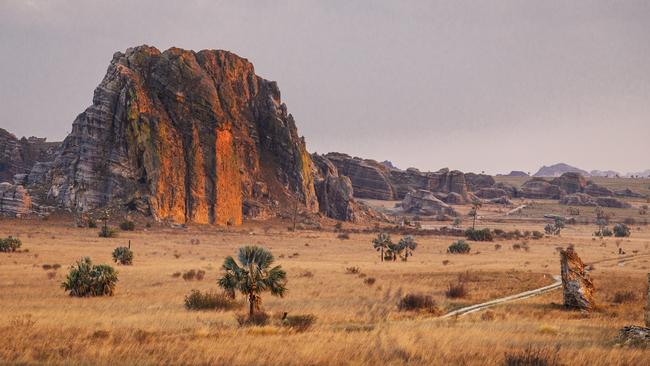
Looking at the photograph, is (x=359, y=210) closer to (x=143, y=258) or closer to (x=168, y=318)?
(x=143, y=258)

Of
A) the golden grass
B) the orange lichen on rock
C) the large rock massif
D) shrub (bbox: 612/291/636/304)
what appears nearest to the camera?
the golden grass

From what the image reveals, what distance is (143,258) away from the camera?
46.7 meters

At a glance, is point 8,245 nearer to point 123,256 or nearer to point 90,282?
point 123,256

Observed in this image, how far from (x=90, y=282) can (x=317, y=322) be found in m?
13.4

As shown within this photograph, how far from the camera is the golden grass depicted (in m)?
11.9

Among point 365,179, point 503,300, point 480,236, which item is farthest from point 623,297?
point 365,179

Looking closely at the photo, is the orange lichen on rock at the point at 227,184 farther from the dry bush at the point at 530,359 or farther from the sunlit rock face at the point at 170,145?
the dry bush at the point at 530,359

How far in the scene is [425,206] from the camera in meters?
159

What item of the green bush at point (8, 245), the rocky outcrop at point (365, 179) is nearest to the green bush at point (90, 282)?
the green bush at point (8, 245)

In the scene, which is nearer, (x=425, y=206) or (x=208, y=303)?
(x=208, y=303)

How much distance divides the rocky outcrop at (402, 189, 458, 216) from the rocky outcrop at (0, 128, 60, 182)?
97.5 metres

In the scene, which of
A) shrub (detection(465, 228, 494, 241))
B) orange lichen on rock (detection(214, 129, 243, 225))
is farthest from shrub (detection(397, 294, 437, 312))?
orange lichen on rock (detection(214, 129, 243, 225))

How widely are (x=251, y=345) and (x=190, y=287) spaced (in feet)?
58.7

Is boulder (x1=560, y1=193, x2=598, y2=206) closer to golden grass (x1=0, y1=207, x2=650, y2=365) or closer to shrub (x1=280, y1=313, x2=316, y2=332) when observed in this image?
golden grass (x1=0, y1=207, x2=650, y2=365)
